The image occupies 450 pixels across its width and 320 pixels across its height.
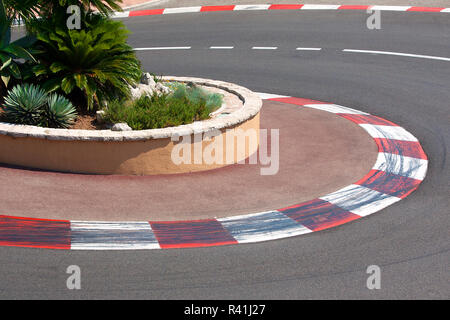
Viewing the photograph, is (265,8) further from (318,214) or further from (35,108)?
(318,214)

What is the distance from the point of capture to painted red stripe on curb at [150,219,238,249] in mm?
8055

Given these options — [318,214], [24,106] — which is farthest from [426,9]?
[24,106]

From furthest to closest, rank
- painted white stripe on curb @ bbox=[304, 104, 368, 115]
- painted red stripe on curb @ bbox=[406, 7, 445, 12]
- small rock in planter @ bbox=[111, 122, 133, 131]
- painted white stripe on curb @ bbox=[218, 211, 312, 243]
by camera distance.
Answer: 1. painted red stripe on curb @ bbox=[406, 7, 445, 12]
2. painted white stripe on curb @ bbox=[304, 104, 368, 115]
3. small rock in planter @ bbox=[111, 122, 133, 131]
4. painted white stripe on curb @ bbox=[218, 211, 312, 243]

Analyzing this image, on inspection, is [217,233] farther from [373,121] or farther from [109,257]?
[373,121]

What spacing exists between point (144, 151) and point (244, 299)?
3.69m

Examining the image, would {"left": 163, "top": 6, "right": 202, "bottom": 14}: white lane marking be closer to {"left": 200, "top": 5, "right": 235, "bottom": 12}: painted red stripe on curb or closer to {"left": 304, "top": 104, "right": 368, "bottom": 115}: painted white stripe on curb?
{"left": 200, "top": 5, "right": 235, "bottom": 12}: painted red stripe on curb

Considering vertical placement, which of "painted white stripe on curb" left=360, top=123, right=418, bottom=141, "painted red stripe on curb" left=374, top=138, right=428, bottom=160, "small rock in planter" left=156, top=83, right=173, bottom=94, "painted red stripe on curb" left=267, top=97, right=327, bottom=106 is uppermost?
"small rock in planter" left=156, top=83, right=173, bottom=94

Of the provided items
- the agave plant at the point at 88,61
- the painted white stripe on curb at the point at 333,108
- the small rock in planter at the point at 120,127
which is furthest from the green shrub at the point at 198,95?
the painted white stripe on curb at the point at 333,108

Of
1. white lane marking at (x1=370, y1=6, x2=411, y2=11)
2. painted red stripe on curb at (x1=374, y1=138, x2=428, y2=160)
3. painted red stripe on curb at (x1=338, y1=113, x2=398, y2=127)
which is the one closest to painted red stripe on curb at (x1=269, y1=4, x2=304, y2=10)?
white lane marking at (x1=370, y1=6, x2=411, y2=11)

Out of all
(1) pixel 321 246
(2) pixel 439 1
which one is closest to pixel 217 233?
(1) pixel 321 246

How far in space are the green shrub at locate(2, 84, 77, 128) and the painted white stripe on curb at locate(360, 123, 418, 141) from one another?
551 centimetres

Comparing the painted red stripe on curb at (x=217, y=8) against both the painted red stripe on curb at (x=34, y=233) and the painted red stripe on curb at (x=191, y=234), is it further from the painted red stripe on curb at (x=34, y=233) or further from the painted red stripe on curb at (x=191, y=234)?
the painted red stripe on curb at (x=34, y=233)

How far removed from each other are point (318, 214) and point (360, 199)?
87 cm

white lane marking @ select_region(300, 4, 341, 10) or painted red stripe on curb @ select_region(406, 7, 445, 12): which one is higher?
white lane marking @ select_region(300, 4, 341, 10)
